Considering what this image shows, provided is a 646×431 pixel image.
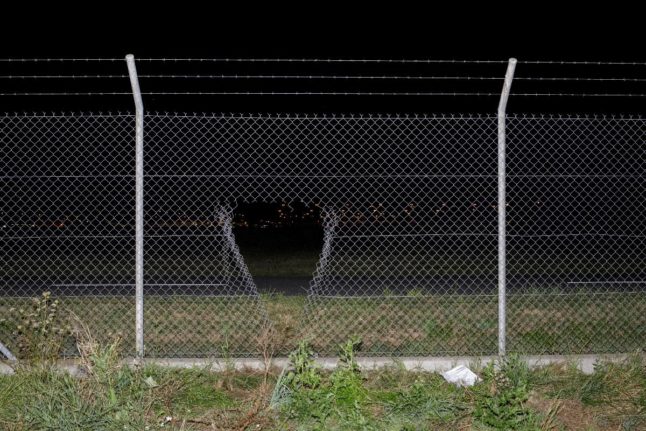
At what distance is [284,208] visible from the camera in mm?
19516

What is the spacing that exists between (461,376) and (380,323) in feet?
6.13

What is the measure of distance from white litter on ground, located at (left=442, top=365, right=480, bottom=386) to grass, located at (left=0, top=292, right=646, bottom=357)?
2.20 ft

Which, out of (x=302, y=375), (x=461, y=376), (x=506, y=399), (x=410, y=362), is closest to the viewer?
(x=506, y=399)

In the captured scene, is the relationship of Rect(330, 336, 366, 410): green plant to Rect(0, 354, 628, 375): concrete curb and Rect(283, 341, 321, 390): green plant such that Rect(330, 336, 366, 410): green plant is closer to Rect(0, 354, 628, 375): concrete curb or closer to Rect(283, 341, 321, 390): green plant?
Rect(283, 341, 321, 390): green plant

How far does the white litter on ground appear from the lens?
16.0 ft

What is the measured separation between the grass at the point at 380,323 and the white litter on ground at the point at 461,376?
67cm

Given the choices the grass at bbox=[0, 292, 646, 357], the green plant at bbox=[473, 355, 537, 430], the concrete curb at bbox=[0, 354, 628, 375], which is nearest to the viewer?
the green plant at bbox=[473, 355, 537, 430]

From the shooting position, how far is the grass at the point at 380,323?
5.89 metres

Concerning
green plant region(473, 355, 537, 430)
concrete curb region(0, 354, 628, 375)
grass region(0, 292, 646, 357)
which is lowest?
green plant region(473, 355, 537, 430)

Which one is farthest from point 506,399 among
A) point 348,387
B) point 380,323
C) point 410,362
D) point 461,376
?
point 380,323

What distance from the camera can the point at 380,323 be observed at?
6.76 metres

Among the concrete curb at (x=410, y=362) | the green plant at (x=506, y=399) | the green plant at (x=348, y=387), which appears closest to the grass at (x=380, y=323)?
the concrete curb at (x=410, y=362)

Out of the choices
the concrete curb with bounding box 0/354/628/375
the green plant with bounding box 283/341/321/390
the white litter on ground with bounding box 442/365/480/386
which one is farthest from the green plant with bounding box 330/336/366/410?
the white litter on ground with bounding box 442/365/480/386

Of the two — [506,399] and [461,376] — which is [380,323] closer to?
[461,376]
